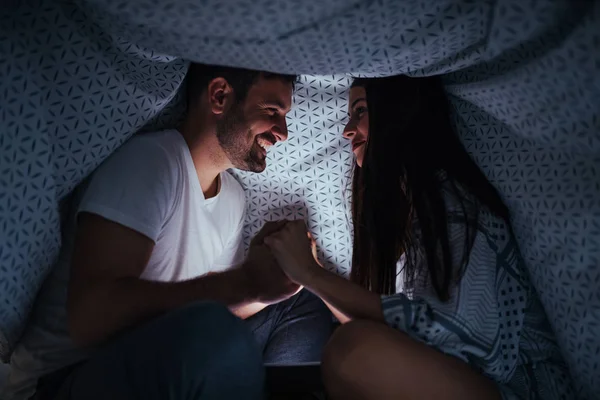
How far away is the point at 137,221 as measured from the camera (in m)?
0.87

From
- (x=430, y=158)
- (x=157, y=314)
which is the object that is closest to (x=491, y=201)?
(x=430, y=158)

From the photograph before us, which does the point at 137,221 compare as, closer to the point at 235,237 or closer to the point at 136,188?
the point at 136,188

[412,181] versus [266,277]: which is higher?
[412,181]

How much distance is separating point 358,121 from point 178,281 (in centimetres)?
48

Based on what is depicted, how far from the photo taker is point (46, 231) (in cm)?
82

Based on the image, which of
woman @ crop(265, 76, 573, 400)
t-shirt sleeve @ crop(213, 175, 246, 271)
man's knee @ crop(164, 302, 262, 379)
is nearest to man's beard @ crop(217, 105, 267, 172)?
t-shirt sleeve @ crop(213, 175, 246, 271)

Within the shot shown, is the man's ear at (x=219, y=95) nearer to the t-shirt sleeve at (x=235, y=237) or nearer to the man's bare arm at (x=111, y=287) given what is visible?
the t-shirt sleeve at (x=235, y=237)

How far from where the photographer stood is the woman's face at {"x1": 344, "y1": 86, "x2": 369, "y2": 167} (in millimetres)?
1029

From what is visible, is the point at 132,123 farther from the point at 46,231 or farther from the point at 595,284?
the point at 595,284

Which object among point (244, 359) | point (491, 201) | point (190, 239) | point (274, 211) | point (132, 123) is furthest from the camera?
point (274, 211)

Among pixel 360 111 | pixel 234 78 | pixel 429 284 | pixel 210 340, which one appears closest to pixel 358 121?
pixel 360 111

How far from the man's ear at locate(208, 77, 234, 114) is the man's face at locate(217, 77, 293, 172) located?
0.06 feet

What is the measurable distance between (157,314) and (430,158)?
0.54m

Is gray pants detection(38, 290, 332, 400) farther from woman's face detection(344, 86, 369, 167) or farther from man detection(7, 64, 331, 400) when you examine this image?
woman's face detection(344, 86, 369, 167)
